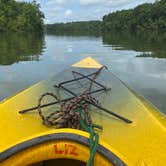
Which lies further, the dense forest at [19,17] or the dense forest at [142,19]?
the dense forest at [19,17]

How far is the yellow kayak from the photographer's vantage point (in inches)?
115

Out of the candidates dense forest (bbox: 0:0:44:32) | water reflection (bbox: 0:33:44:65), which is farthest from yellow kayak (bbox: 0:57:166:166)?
dense forest (bbox: 0:0:44:32)

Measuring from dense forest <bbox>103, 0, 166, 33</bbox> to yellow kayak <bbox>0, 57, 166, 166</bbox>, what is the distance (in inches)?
2513

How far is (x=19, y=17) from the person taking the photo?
79.6 m

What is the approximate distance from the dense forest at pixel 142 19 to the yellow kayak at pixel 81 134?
6384 cm

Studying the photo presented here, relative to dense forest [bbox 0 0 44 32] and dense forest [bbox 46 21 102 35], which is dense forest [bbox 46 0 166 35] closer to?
dense forest [bbox 46 21 102 35]

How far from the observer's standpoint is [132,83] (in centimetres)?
1208

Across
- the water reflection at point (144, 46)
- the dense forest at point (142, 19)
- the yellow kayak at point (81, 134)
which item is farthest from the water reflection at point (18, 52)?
the dense forest at point (142, 19)

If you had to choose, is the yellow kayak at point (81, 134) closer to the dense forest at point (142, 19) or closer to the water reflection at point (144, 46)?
the water reflection at point (144, 46)

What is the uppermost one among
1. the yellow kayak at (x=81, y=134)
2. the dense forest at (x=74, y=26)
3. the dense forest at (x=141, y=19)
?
the yellow kayak at (x=81, y=134)

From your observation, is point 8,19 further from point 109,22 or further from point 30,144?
point 30,144

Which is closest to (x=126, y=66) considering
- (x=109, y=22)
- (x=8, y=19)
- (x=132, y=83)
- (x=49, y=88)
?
(x=132, y=83)

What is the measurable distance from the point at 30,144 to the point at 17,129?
943mm

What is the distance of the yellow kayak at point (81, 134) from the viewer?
2.92m
